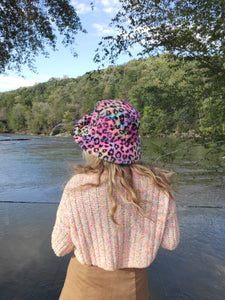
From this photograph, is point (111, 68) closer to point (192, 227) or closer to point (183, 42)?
point (183, 42)

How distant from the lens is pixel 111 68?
4289 mm

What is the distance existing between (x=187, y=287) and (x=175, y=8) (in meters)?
3.66

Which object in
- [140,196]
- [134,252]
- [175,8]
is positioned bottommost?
[134,252]

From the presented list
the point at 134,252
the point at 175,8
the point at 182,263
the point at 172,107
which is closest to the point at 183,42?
the point at 175,8

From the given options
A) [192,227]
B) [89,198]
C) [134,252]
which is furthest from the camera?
[192,227]

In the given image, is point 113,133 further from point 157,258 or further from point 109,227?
point 157,258

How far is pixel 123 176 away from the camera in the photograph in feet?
3.31

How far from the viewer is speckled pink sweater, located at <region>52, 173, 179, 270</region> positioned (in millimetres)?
1001

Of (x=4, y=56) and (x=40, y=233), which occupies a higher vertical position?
(x=4, y=56)

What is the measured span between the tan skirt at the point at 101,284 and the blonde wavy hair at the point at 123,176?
25 centimetres

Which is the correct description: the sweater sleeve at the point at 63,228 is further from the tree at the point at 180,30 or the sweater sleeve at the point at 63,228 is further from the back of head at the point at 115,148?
the tree at the point at 180,30

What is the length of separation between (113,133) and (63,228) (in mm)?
424

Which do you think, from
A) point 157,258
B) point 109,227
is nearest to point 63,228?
point 109,227

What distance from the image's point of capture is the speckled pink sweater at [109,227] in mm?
1001
